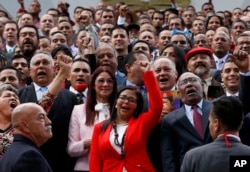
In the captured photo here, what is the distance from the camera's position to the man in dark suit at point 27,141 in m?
6.37

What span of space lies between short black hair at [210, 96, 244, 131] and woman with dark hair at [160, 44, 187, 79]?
348 cm

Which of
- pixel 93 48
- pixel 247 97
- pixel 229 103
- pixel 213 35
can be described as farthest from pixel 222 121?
pixel 213 35

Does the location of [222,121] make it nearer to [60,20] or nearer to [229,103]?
[229,103]

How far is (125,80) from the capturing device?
9898 mm

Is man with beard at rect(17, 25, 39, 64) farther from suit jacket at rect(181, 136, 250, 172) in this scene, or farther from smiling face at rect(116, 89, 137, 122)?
suit jacket at rect(181, 136, 250, 172)

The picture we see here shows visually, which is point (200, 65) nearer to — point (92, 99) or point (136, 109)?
point (92, 99)

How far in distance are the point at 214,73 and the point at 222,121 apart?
3915 mm

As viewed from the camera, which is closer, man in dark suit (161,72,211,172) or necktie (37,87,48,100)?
man in dark suit (161,72,211,172)

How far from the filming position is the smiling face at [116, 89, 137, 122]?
8172 mm

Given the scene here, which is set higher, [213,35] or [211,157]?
[213,35]

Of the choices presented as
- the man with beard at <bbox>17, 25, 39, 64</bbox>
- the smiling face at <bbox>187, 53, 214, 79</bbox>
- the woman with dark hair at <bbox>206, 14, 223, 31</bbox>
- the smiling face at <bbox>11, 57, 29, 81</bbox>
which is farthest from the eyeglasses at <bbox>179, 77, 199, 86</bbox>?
the woman with dark hair at <bbox>206, 14, 223, 31</bbox>

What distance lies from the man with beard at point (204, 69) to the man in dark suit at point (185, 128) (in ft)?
2.32

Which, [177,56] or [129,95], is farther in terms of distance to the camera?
[177,56]

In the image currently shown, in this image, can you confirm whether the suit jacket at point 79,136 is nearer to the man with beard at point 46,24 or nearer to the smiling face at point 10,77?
the smiling face at point 10,77
